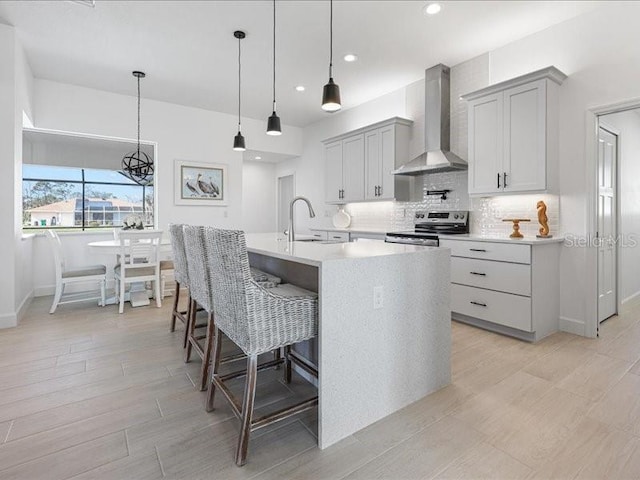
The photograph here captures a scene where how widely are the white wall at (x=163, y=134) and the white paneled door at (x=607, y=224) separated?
4.92 m

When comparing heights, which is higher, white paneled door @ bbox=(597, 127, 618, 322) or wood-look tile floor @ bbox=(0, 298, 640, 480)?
white paneled door @ bbox=(597, 127, 618, 322)

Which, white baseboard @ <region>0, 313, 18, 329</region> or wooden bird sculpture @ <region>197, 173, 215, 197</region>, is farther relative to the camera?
wooden bird sculpture @ <region>197, 173, 215, 197</region>

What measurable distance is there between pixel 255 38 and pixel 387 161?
2.23 m

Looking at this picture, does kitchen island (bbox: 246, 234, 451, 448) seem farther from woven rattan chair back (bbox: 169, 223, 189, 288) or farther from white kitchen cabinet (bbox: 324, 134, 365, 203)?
white kitchen cabinet (bbox: 324, 134, 365, 203)

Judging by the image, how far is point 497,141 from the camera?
3.44 m

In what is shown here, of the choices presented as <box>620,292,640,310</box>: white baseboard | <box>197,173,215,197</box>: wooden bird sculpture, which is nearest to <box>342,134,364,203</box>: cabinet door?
<box>197,173,215,197</box>: wooden bird sculpture

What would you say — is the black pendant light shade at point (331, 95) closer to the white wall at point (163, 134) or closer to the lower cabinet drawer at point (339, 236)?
the lower cabinet drawer at point (339, 236)

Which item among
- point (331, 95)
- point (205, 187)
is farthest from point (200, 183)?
point (331, 95)

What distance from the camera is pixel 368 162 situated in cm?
499

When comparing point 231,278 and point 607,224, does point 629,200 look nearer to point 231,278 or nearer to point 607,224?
point 607,224

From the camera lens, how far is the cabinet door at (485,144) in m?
3.43

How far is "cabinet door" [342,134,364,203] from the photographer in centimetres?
512

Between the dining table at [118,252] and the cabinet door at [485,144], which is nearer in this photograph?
the cabinet door at [485,144]

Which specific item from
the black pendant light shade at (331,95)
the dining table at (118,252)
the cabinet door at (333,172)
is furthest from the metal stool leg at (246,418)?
the cabinet door at (333,172)
